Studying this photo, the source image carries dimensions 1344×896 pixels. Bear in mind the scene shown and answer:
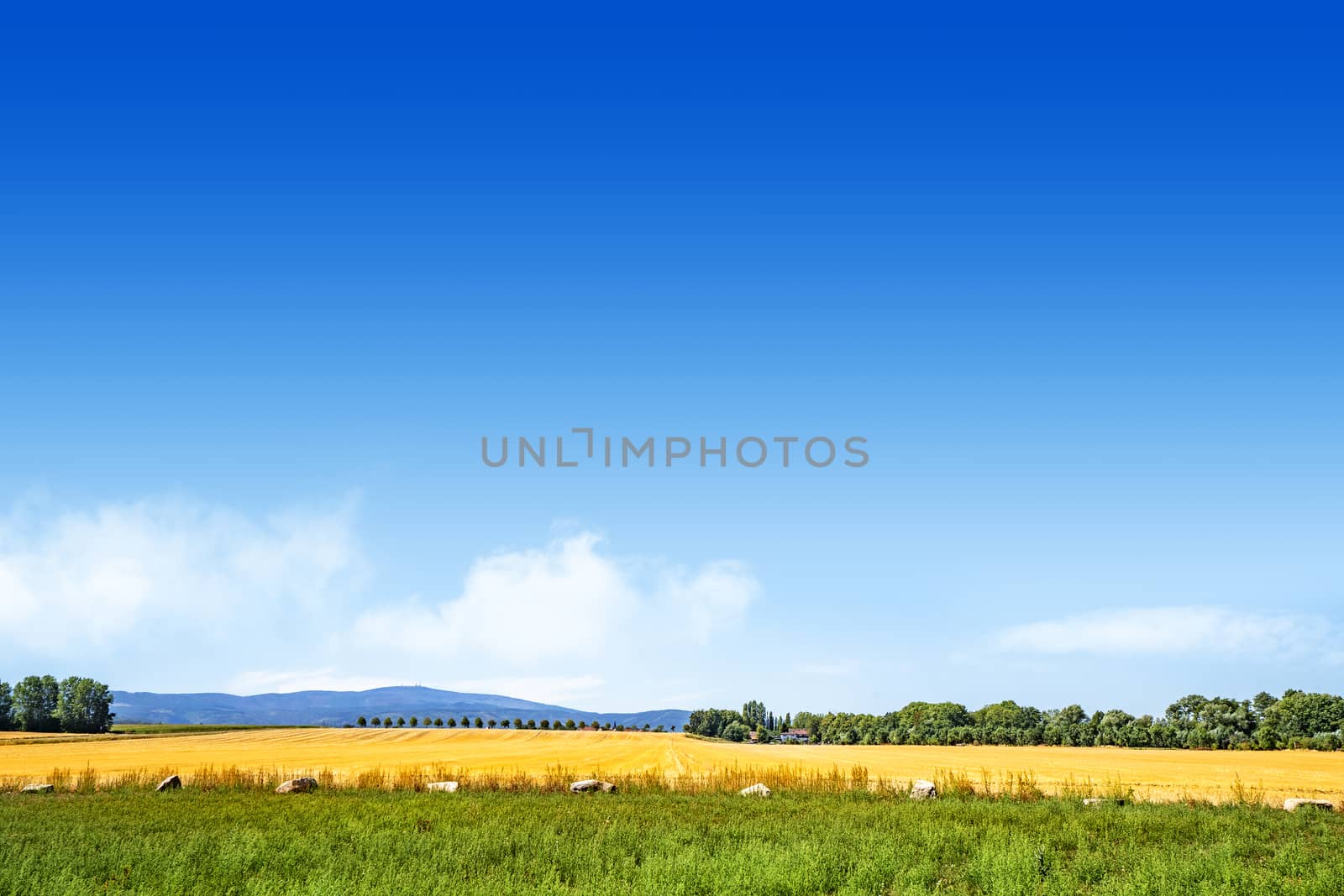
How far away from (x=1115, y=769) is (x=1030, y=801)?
126 ft

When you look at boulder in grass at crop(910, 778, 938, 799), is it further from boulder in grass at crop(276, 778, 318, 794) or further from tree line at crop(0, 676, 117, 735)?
tree line at crop(0, 676, 117, 735)

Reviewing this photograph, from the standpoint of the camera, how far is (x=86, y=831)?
84.6ft

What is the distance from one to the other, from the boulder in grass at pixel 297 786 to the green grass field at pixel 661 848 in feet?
18.2

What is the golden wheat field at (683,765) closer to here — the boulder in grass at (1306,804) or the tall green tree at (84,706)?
the boulder in grass at (1306,804)

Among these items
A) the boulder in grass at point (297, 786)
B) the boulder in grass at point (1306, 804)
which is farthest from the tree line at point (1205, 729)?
the boulder in grass at point (297, 786)

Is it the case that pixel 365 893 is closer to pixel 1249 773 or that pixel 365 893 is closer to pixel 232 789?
pixel 232 789

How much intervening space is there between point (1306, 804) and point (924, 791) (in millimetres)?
14151

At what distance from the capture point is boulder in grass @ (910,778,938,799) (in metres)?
37.2

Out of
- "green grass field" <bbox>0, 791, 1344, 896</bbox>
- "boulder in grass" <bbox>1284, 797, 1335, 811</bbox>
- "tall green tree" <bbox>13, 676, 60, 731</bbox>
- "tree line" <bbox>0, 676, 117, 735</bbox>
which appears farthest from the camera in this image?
"tall green tree" <bbox>13, 676, 60, 731</bbox>

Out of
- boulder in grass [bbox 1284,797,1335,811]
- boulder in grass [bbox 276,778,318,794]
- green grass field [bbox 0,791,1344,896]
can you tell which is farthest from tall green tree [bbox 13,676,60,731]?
boulder in grass [bbox 1284,797,1335,811]

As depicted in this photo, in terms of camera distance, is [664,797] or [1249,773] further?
[1249,773]

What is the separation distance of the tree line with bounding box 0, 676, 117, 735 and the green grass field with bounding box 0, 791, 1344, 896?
15725 centimetres

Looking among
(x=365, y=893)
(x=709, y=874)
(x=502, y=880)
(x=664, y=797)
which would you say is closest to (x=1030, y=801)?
(x=664, y=797)

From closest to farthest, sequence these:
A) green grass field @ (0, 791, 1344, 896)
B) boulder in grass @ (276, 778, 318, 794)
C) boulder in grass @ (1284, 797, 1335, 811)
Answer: green grass field @ (0, 791, 1344, 896) → boulder in grass @ (1284, 797, 1335, 811) → boulder in grass @ (276, 778, 318, 794)
